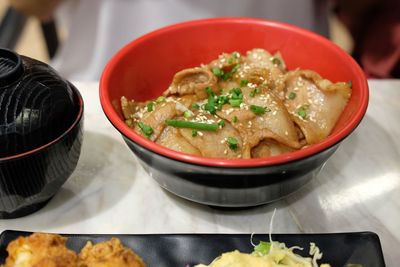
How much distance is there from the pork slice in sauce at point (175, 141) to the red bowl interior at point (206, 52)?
0.14 m

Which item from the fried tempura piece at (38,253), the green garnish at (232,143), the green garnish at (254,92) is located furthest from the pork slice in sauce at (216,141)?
the fried tempura piece at (38,253)

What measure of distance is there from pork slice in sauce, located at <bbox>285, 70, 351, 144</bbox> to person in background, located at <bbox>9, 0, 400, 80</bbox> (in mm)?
995

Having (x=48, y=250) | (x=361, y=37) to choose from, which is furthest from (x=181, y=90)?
(x=361, y=37)

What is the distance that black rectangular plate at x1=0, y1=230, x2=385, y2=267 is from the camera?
3.16 feet

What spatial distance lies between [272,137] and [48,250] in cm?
51

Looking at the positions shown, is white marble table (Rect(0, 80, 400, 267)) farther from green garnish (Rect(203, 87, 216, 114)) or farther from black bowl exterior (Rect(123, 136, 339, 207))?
Answer: green garnish (Rect(203, 87, 216, 114))

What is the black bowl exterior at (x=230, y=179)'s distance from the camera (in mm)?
948

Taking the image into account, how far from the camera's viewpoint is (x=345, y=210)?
1148 millimetres

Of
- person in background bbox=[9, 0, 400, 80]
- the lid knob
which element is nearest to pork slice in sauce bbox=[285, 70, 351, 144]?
the lid knob

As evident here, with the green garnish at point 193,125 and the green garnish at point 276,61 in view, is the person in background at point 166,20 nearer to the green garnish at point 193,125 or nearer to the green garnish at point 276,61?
the green garnish at point 276,61

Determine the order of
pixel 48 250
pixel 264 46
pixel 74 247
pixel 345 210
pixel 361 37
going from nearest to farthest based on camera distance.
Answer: pixel 48 250, pixel 74 247, pixel 345 210, pixel 264 46, pixel 361 37

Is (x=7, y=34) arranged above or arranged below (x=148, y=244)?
below

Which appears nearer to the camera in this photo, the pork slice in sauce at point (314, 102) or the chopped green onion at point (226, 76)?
the pork slice in sauce at point (314, 102)

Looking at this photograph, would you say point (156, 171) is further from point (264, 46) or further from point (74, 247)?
point (264, 46)
